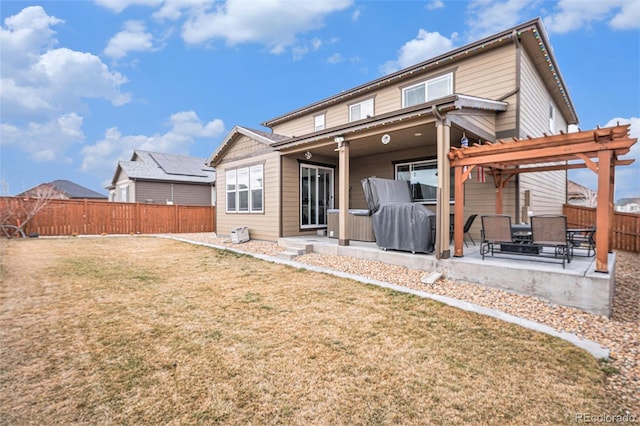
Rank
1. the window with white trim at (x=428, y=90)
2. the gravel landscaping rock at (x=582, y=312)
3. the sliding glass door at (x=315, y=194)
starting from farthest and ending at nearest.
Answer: the sliding glass door at (x=315, y=194)
the window with white trim at (x=428, y=90)
the gravel landscaping rock at (x=582, y=312)

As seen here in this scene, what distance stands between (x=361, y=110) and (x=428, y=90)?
2.65 metres

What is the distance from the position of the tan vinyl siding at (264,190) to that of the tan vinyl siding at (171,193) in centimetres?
918

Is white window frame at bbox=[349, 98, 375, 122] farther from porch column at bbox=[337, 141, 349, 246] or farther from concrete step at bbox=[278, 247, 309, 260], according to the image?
concrete step at bbox=[278, 247, 309, 260]

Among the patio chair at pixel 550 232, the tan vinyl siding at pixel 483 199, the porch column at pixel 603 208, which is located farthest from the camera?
the tan vinyl siding at pixel 483 199

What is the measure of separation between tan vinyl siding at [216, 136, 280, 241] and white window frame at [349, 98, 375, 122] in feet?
11.9

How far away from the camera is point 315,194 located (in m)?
10.9

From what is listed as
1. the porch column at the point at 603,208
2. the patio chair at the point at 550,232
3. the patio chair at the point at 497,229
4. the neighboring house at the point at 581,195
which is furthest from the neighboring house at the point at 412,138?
the neighboring house at the point at 581,195

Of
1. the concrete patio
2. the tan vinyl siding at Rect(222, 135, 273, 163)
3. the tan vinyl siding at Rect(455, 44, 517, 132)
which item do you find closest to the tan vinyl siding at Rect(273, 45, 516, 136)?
the tan vinyl siding at Rect(455, 44, 517, 132)

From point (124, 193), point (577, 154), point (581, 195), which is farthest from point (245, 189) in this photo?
point (581, 195)

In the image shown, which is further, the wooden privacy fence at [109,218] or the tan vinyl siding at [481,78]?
the wooden privacy fence at [109,218]

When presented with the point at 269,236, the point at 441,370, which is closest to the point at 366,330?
the point at 441,370

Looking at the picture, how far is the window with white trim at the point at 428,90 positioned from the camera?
895cm

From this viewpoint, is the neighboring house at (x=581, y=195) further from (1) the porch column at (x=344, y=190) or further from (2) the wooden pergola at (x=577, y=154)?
(1) the porch column at (x=344, y=190)

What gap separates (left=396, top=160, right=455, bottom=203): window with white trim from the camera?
9.21 meters
